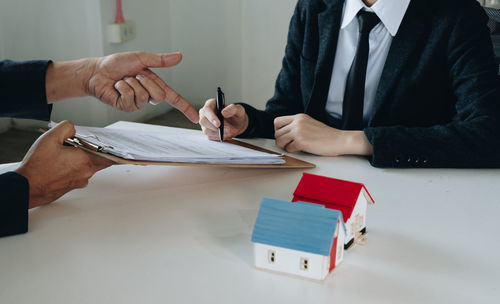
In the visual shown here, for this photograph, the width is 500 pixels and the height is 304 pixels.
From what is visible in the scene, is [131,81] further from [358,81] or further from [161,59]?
[358,81]

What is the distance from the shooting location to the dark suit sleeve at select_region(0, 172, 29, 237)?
2.53 feet

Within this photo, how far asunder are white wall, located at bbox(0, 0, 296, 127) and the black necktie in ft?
7.28

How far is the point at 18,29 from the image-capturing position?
10.7 ft

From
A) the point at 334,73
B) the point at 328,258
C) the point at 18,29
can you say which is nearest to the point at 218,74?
the point at 18,29

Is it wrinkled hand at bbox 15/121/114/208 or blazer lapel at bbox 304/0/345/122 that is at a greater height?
blazer lapel at bbox 304/0/345/122

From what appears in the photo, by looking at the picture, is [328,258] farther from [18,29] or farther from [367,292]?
[18,29]

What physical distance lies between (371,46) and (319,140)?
427mm

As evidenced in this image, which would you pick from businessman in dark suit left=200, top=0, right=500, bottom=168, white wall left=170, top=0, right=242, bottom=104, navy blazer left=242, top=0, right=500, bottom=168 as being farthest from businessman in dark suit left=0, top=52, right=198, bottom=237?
white wall left=170, top=0, right=242, bottom=104

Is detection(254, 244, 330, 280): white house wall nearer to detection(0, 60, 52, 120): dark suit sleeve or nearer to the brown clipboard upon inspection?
the brown clipboard

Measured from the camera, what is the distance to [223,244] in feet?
2.49

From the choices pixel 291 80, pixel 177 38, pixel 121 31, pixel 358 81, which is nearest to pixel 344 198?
pixel 358 81

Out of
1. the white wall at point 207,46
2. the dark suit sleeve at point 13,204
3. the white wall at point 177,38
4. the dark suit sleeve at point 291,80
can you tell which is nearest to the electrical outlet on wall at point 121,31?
the white wall at point 177,38

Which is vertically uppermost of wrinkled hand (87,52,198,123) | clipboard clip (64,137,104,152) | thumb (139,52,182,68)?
thumb (139,52,182,68)

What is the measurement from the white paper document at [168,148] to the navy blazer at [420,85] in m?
0.24
